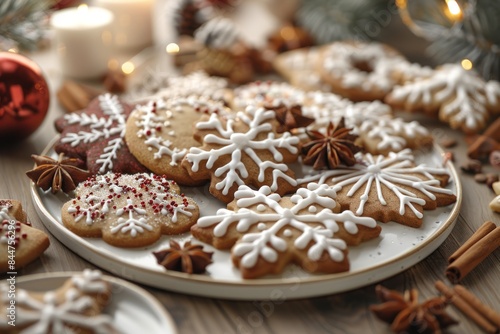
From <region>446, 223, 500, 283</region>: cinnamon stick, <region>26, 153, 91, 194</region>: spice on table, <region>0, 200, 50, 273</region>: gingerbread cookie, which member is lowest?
<region>0, 200, 50, 273</region>: gingerbread cookie

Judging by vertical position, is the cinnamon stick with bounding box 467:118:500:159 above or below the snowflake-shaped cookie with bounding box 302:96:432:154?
below

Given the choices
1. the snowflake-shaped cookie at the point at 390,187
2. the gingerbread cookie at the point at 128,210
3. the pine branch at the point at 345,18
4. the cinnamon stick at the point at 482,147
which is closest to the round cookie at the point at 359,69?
the pine branch at the point at 345,18

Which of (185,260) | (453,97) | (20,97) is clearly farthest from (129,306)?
(453,97)

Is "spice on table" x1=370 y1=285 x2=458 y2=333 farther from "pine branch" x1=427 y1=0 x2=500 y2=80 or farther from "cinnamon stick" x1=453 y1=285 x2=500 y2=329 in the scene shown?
"pine branch" x1=427 y1=0 x2=500 y2=80

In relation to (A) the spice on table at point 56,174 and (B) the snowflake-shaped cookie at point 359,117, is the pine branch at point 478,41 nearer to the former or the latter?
(B) the snowflake-shaped cookie at point 359,117

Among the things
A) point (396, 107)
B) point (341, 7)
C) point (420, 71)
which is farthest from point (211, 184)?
point (341, 7)

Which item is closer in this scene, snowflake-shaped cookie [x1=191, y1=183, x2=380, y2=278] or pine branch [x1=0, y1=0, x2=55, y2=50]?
snowflake-shaped cookie [x1=191, y1=183, x2=380, y2=278]

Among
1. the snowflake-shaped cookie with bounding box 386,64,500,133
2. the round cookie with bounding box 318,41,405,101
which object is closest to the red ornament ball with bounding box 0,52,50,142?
the round cookie with bounding box 318,41,405,101
